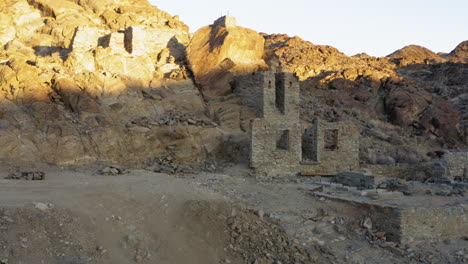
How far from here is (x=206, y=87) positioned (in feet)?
63.1

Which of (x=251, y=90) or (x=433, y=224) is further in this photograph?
(x=251, y=90)

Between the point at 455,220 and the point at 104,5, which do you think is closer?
the point at 455,220

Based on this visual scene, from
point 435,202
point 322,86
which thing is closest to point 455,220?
point 435,202

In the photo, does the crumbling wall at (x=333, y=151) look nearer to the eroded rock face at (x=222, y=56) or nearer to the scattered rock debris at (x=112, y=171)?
the eroded rock face at (x=222, y=56)

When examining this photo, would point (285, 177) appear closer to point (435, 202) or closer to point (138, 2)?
point (435, 202)

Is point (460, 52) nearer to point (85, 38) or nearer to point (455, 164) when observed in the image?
point (455, 164)

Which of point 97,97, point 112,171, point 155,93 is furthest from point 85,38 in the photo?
point 112,171

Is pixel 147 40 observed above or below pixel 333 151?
above

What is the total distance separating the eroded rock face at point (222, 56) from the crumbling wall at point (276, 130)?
11.7 ft

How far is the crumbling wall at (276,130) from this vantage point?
48.7 ft

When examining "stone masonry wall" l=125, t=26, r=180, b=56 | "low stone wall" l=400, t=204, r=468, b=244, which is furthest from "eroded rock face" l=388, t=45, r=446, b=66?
"low stone wall" l=400, t=204, r=468, b=244

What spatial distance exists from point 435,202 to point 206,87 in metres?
11.6

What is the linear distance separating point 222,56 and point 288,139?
22.1 ft

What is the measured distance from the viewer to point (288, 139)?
51.6 feet
